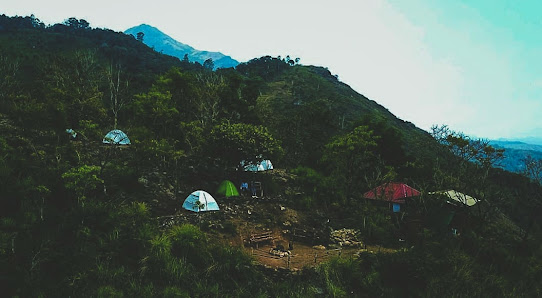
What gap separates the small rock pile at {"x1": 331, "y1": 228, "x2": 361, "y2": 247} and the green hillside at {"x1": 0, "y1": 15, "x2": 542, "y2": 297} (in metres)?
0.09

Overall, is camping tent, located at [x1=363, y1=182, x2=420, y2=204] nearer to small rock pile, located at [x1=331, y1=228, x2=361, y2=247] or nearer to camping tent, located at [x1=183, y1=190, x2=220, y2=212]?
small rock pile, located at [x1=331, y1=228, x2=361, y2=247]

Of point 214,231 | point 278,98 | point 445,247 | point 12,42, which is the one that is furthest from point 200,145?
point 12,42

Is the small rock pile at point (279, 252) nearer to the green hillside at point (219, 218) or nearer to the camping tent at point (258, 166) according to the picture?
the green hillside at point (219, 218)

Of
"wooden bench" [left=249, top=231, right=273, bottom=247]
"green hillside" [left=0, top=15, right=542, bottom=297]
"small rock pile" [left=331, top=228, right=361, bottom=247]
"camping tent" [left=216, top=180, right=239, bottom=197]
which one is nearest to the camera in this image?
"green hillside" [left=0, top=15, right=542, bottom=297]

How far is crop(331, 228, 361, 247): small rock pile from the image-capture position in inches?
582

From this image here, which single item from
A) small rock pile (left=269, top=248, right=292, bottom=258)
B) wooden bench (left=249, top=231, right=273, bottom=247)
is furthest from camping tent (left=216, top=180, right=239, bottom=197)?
small rock pile (left=269, top=248, right=292, bottom=258)

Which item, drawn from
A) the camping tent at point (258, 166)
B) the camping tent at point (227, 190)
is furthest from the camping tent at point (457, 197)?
the camping tent at point (227, 190)

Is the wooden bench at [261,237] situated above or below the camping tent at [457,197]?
below

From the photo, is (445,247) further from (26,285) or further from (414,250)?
(26,285)

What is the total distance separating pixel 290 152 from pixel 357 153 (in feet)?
33.2

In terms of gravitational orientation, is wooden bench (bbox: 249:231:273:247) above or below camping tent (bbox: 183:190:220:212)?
below

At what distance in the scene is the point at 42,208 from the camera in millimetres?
11398

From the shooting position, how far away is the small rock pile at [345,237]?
14789 mm

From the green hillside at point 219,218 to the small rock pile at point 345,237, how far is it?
9 cm
